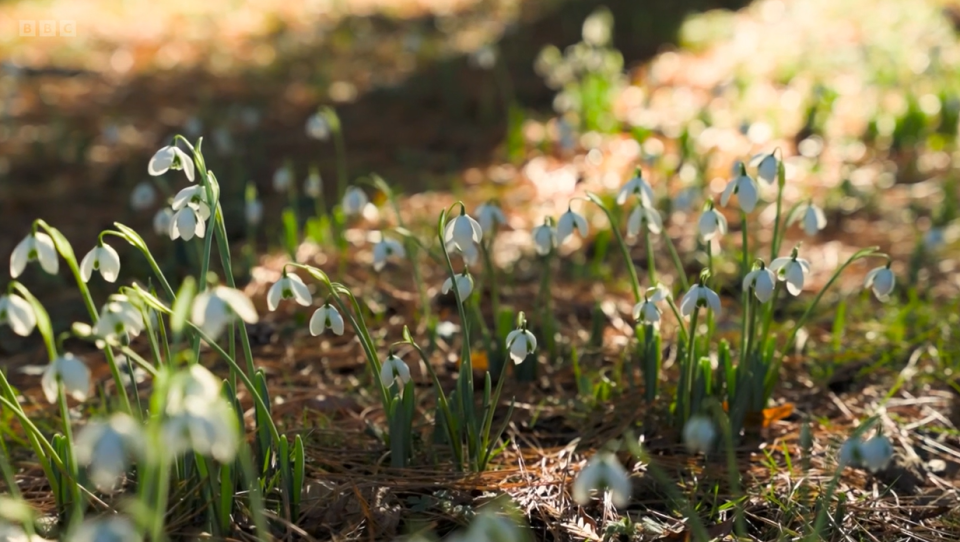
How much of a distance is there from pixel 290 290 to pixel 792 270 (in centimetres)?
99

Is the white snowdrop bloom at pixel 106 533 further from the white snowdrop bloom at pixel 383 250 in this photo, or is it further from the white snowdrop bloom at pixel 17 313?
the white snowdrop bloom at pixel 383 250

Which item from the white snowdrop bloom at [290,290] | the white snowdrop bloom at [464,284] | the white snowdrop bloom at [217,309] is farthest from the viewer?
the white snowdrop bloom at [464,284]

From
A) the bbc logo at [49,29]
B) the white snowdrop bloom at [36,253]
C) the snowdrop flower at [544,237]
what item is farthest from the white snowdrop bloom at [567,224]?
the bbc logo at [49,29]

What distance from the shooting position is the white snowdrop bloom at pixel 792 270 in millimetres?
1927

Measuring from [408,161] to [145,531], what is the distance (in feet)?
11.4

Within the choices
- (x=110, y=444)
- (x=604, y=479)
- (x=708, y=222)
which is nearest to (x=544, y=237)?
(x=708, y=222)

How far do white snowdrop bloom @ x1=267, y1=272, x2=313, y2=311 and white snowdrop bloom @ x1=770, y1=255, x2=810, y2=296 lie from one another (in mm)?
940

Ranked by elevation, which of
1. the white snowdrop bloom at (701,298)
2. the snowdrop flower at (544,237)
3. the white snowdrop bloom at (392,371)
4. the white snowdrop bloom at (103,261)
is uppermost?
the white snowdrop bloom at (103,261)

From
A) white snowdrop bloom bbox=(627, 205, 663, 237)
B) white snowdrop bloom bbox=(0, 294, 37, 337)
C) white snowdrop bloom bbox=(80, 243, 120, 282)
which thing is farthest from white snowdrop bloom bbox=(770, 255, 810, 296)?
white snowdrop bloom bbox=(0, 294, 37, 337)

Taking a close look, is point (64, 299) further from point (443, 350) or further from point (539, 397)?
point (539, 397)

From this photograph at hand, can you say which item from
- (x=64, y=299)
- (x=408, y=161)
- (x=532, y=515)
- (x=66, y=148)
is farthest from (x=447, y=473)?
(x=66, y=148)

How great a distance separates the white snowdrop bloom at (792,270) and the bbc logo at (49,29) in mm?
7487

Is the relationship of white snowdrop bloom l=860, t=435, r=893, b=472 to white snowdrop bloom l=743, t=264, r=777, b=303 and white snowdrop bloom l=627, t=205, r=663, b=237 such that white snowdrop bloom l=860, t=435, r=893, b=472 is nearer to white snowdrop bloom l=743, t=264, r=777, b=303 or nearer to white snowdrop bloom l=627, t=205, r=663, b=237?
white snowdrop bloom l=743, t=264, r=777, b=303

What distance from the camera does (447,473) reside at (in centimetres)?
209
